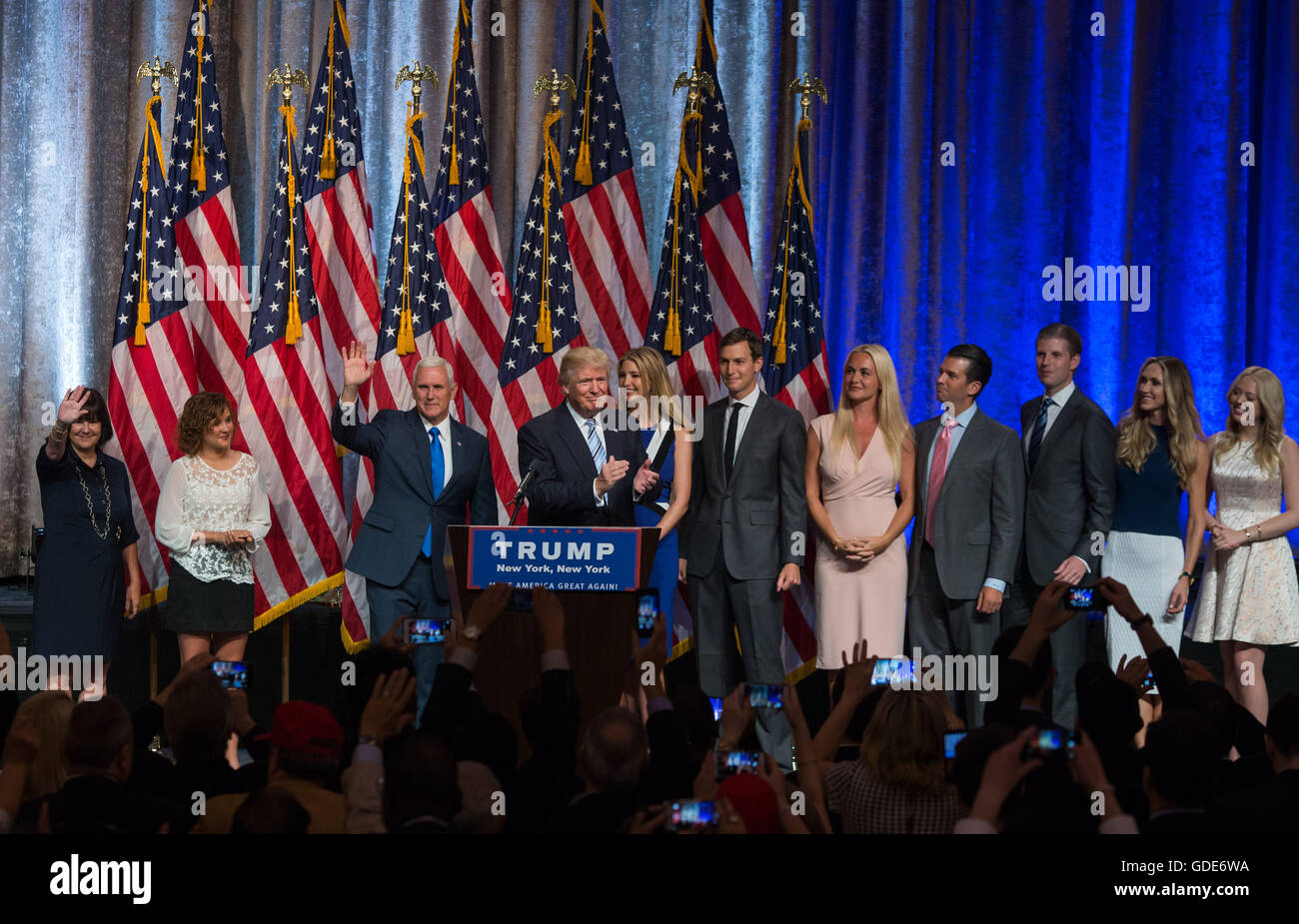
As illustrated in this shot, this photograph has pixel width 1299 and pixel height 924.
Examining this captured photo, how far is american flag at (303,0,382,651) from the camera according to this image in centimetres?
652

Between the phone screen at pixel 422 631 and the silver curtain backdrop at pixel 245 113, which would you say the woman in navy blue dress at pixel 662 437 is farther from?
the silver curtain backdrop at pixel 245 113

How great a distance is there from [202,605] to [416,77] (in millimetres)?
3102

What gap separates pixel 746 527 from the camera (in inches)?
205

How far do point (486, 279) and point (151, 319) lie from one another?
5.31 ft

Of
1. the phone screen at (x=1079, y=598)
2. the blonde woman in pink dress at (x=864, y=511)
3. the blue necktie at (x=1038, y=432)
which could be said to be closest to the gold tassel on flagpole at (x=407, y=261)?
the blonde woman in pink dress at (x=864, y=511)

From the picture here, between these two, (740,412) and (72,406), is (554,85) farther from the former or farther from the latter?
(72,406)

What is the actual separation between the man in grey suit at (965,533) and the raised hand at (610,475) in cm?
137

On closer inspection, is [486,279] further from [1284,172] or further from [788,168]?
[1284,172]

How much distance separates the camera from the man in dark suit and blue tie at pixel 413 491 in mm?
5180

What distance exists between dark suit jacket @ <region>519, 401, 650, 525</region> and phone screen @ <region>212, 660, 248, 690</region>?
1828 millimetres

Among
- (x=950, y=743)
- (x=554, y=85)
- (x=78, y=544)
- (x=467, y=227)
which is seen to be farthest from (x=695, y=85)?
(x=950, y=743)
